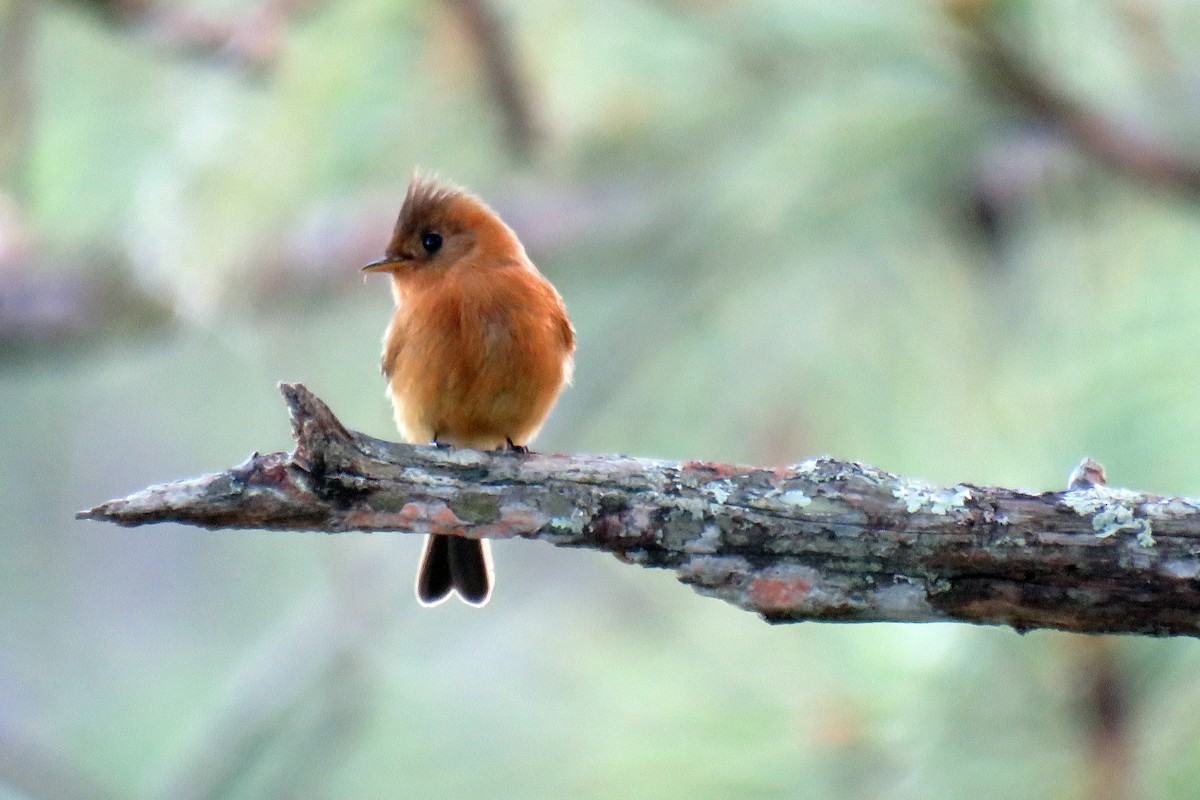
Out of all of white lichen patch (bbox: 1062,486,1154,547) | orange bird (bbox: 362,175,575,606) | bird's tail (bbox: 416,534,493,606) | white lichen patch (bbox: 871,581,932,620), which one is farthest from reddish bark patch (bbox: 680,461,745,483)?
bird's tail (bbox: 416,534,493,606)

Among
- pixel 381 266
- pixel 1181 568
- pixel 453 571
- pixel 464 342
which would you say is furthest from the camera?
pixel 453 571

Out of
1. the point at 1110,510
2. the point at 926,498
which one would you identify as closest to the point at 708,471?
the point at 926,498

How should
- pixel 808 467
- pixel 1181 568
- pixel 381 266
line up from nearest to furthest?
pixel 1181 568, pixel 808 467, pixel 381 266

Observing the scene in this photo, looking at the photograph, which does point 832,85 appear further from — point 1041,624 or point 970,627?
point 1041,624

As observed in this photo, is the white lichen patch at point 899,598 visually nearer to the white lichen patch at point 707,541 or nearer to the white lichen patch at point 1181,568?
the white lichen patch at point 707,541

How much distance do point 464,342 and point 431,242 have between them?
0.49 metres

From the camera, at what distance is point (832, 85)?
3.76 metres

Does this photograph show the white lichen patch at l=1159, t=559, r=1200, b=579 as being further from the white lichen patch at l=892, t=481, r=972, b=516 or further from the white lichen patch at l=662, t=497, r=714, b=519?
the white lichen patch at l=662, t=497, r=714, b=519

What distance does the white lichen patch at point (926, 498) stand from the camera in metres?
2.46

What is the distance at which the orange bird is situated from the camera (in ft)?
12.4

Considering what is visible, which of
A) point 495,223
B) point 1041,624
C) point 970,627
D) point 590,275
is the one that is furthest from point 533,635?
Answer: point 1041,624

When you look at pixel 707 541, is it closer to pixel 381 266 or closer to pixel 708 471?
pixel 708 471

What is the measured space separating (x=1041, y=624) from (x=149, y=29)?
10.1 ft

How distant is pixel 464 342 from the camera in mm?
3775
